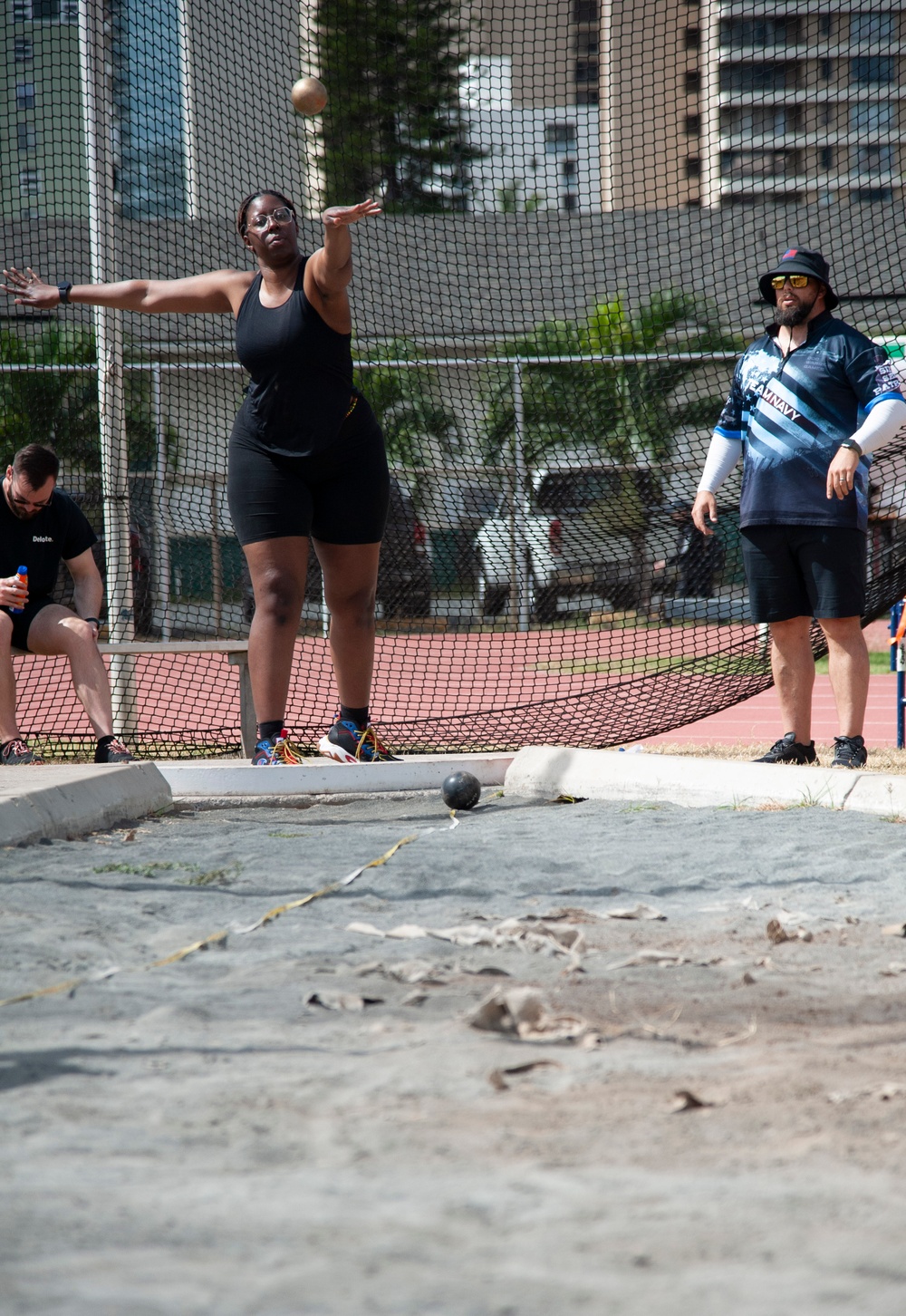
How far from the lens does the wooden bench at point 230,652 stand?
5.66 metres

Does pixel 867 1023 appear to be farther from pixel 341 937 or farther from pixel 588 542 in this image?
pixel 588 542

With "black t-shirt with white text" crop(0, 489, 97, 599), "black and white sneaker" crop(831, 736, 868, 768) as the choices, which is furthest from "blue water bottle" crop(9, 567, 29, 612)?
"black and white sneaker" crop(831, 736, 868, 768)

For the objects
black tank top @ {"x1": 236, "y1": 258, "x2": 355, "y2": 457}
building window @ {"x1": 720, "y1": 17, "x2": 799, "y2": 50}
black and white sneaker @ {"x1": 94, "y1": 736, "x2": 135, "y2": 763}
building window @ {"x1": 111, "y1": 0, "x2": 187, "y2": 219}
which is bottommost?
black and white sneaker @ {"x1": 94, "y1": 736, "x2": 135, "y2": 763}

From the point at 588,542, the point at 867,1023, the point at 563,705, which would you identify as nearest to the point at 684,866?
the point at 867,1023

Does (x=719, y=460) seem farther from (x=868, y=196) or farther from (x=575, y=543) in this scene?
(x=868, y=196)

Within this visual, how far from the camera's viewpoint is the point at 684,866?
349cm

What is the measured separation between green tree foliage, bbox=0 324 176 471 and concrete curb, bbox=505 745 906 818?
3.52m

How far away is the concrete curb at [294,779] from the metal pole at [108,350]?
1.68 metres

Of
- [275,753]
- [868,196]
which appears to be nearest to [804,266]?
[275,753]

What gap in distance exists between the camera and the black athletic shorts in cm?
484

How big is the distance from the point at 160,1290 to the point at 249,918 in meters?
1.64

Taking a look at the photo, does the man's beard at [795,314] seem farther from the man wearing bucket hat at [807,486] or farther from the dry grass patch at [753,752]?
the dry grass patch at [753,752]

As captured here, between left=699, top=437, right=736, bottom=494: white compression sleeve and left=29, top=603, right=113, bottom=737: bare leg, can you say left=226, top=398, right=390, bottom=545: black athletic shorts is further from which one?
left=699, top=437, right=736, bottom=494: white compression sleeve

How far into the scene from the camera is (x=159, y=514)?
794cm
